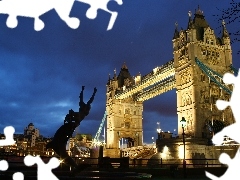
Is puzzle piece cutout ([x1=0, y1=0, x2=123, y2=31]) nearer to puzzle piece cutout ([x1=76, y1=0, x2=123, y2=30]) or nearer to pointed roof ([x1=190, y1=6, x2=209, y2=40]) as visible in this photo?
puzzle piece cutout ([x1=76, y1=0, x2=123, y2=30])

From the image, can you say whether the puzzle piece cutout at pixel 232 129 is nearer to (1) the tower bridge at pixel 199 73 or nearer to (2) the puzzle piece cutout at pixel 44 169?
(2) the puzzle piece cutout at pixel 44 169

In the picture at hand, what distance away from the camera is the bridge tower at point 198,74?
3838 centimetres

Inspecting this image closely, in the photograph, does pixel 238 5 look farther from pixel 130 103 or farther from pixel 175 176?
pixel 130 103

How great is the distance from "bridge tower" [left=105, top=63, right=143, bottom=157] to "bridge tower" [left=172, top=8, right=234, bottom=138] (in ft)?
62.5

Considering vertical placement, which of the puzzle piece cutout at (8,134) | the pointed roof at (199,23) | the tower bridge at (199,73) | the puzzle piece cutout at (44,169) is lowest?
the puzzle piece cutout at (44,169)

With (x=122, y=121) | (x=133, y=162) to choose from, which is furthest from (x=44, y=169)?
(x=122, y=121)

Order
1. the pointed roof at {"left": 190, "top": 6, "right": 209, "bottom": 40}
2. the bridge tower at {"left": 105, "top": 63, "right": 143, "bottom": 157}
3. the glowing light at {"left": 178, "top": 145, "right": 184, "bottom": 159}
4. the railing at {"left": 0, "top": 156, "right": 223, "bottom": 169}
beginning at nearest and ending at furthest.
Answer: the railing at {"left": 0, "top": 156, "right": 223, "bottom": 169} → the glowing light at {"left": 178, "top": 145, "right": 184, "bottom": 159} → the pointed roof at {"left": 190, "top": 6, "right": 209, "bottom": 40} → the bridge tower at {"left": 105, "top": 63, "right": 143, "bottom": 157}

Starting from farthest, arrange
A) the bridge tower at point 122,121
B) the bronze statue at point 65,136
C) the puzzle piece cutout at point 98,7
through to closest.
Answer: the bridge tower at point 122,121, the bronze statue at point 65,136, the puzzle piece cutout at point 98,7

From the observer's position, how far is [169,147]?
123 ft

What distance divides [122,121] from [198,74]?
2796 cm

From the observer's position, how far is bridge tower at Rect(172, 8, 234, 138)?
38.4 metres

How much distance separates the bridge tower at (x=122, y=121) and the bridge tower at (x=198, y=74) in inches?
750

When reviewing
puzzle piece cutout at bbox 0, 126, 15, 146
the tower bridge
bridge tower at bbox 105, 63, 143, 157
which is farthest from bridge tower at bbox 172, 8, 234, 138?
puzzle piece cutout at bbox 0, 126, 15, 146

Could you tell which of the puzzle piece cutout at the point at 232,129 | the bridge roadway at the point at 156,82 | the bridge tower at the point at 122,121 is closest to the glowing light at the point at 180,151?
the bridge roadway at the point at 156,82
